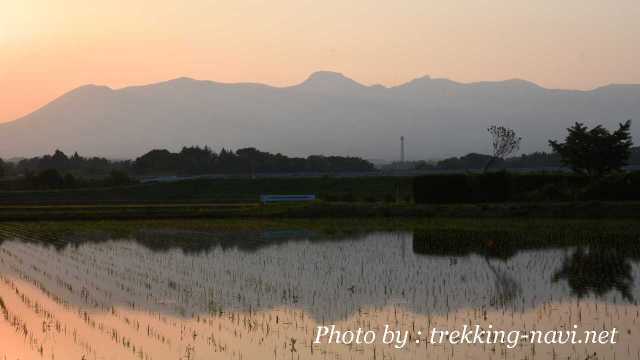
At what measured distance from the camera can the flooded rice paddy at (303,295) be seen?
11.9m

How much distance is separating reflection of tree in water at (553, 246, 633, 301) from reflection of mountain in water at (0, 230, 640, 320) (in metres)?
0.09

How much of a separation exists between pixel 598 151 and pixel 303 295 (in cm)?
3472

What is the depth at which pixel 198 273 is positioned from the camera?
798 inches

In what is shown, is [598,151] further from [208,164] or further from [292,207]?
[208,164]

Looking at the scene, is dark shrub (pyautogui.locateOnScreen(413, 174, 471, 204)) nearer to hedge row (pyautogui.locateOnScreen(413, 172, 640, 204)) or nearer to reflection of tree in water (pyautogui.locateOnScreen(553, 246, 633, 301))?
hedge row (pyautogui.locateOnScreen(413, 172, 640, 204))

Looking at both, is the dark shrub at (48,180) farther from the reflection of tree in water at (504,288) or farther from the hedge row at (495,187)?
the reflection of tree in water at (504,288)

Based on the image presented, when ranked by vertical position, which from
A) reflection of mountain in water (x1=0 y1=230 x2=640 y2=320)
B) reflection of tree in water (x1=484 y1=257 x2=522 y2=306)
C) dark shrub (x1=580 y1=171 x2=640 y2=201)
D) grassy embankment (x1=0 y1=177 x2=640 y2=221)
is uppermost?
dark shrub (x1=580 y1=171 x2=640 y2=201)

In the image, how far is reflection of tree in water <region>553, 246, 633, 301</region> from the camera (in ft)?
53.3

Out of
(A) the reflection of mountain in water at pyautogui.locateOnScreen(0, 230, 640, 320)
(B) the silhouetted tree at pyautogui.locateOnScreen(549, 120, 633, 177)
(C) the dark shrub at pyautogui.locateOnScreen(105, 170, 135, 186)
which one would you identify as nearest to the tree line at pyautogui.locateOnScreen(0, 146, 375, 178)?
(C) the dark shrub at pyautogui.locateOnScreen(105, 170, 135, 186)

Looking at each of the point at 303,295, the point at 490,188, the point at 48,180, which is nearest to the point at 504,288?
the point at 303,295

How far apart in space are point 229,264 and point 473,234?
10604 mm

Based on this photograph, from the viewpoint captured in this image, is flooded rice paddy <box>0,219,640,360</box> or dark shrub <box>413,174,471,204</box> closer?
flooded rice paddy <box>0,219,640,360</box>

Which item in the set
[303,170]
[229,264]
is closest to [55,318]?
[229,264]

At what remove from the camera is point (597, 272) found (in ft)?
61.0
